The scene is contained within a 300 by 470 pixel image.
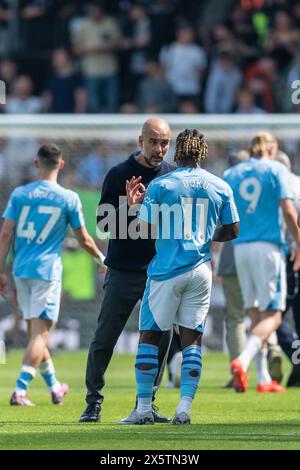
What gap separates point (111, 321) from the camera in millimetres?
10055

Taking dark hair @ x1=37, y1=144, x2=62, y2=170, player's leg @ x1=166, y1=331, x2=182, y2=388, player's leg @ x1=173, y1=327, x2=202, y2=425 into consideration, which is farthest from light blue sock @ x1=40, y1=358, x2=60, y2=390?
player's leg @ x1=173, y1=327, x2=202, y2=425

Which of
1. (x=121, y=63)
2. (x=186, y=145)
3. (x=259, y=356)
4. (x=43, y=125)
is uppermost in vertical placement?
(x=121, y=63)

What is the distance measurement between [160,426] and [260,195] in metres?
4.46

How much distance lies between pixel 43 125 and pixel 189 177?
8253 millimetres

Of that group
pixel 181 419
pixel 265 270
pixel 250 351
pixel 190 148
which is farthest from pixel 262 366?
pixel 190 148

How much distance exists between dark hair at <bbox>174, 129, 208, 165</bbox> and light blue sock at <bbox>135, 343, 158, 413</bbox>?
4.45ft

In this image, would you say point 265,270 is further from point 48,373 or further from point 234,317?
point 48,373

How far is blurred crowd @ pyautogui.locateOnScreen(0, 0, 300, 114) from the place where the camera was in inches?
864

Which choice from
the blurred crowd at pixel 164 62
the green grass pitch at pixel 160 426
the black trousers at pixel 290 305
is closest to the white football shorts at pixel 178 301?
the green grass pitch at pixel 160 426

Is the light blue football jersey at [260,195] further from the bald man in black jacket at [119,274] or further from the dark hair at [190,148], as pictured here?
the dark hair at [190,148]

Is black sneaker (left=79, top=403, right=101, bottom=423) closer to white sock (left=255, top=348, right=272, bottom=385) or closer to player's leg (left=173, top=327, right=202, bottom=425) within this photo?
player's leg (left=173, top=327, right=202, bottom=425)

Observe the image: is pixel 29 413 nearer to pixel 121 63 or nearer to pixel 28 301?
pixel 28 301
